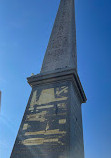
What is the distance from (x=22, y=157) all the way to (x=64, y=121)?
195 centimetres

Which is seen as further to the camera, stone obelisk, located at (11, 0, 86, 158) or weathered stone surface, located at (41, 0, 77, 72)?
weathered stone surface, located at (41, 0, 77, 72)

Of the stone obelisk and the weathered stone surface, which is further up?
the weathered stone surface

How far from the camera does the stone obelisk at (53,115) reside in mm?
5723

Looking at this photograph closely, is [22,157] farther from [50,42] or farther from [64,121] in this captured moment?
[50,42]

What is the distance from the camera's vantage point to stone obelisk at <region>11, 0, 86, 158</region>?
18.8 feet

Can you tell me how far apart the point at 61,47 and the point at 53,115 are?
16.6 ft

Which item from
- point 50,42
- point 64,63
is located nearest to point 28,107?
point 64,63

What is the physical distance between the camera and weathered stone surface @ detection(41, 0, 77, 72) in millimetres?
9242

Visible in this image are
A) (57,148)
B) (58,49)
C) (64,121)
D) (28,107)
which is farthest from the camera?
(58,49)

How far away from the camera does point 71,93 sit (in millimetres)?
7211

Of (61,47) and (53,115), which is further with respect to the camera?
(61,47)

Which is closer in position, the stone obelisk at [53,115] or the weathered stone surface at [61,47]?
the stone obelisk at [53,115]

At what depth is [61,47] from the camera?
10289 mm

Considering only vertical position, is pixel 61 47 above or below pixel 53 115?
above
